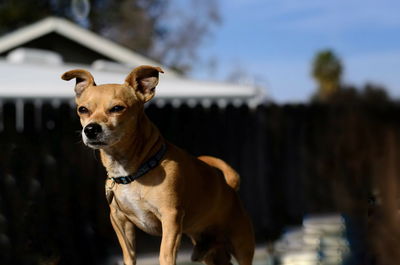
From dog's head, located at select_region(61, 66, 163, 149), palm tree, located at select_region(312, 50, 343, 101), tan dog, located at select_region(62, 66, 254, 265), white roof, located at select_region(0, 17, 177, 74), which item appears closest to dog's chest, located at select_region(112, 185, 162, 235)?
tan dog, located at select_region(62, 66, 254, 265)

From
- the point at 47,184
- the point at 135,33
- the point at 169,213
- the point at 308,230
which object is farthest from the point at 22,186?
the point at 135,33

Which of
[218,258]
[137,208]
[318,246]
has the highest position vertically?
[137,208]

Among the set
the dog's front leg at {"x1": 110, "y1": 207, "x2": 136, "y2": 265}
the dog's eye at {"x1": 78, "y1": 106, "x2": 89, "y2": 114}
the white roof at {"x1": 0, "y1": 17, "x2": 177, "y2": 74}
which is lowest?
the dog's front leg at {"x1": 110, "y1": 207, "x2": 136, "y2": 265}

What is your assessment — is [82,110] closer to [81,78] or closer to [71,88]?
[81,78]

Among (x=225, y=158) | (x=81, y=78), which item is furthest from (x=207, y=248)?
(x=225, y=158)

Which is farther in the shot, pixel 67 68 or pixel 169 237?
pixel 67 68

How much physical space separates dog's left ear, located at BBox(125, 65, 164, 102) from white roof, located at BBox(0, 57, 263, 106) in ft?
21.7

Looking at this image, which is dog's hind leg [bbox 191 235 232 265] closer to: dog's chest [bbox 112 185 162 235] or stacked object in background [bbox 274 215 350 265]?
dog's chest [bbox 112 185 162 235]

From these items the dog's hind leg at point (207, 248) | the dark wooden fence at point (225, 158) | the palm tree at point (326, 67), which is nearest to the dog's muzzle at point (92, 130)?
the dark wooden fence at point (225, 158)

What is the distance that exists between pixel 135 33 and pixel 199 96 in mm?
24075

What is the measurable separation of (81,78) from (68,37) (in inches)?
521

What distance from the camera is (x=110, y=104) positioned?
2650 millimetres

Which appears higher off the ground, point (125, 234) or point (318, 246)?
point (125, 234)

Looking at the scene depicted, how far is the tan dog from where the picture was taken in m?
2.65
